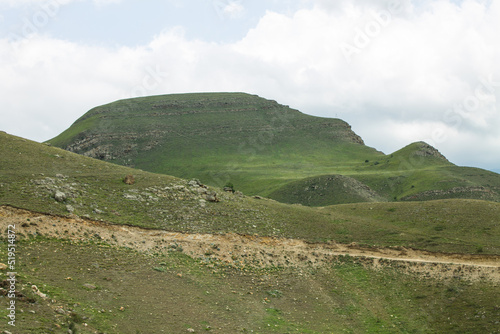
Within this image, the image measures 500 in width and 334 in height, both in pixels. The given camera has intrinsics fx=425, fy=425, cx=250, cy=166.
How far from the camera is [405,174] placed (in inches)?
5556

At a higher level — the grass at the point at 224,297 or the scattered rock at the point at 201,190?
the scattered rock at the point at 201,190

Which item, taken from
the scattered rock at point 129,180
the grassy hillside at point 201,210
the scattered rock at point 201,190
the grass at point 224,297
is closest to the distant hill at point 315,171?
the grassy hillside at point 201,210

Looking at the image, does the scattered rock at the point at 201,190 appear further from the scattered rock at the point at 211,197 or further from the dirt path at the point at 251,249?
the dirt path at the point at 251,249

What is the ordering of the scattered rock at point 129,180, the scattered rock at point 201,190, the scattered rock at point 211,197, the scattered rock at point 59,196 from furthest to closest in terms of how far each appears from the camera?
1. the scattered rock at point 201,190
2. the scattered rock at point 129,180
3. the scattered rock at point 211,197
4. the scattered rock at point 59,196

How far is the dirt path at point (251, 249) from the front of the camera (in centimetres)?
3216

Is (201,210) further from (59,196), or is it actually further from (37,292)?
(37,292)

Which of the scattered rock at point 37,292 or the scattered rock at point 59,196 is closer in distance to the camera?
the scattered rock at point 37,292

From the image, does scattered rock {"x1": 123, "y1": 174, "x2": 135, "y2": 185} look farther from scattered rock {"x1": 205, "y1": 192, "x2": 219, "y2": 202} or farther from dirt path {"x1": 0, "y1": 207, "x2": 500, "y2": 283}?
dirt path {"x1": 0, "y1": 207, "x2": 500, "y2": 283}

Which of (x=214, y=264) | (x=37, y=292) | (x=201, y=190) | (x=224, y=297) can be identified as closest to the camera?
(x=37, y=292)

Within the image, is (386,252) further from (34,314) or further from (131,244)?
(34,314)

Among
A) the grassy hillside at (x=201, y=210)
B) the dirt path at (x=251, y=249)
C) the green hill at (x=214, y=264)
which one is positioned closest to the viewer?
the green hill at (x=214, y=264)

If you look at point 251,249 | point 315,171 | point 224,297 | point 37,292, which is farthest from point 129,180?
point 315,171

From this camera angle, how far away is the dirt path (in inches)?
1266

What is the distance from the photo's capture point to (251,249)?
36719 mm
